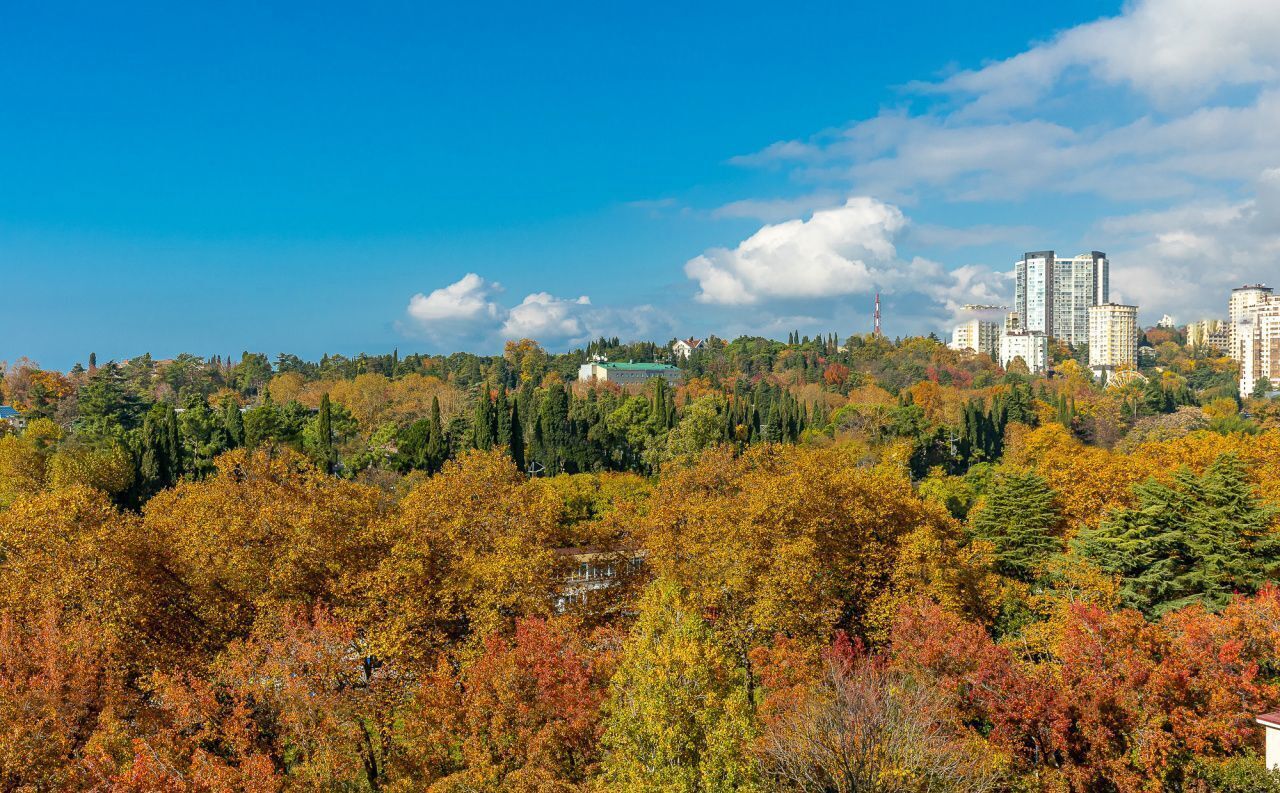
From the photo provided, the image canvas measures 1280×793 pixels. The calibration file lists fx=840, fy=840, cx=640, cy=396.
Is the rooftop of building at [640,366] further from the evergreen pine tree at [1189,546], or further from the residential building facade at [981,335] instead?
the evergreen pine tree at [1189,546]

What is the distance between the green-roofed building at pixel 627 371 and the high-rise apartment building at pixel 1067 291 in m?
102

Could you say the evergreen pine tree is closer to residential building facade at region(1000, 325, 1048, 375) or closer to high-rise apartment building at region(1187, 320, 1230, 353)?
residential building facade at region(1000, 325, 1048, 375)

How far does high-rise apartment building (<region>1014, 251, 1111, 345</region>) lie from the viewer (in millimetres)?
182250

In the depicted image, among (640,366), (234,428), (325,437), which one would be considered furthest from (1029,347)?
(234,428)

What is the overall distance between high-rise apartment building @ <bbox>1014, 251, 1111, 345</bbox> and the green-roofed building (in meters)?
102

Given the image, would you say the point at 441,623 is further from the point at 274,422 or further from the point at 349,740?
the point at 274,422

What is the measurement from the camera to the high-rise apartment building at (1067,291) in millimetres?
182250

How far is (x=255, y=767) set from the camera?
12047mm

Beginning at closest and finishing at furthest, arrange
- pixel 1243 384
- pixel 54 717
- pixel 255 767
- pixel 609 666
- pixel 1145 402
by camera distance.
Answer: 1. pixel 255 767
2. pixel 54 717
3. pixel 609 666
4. pixel 1145 402
5. pixel 1243 384

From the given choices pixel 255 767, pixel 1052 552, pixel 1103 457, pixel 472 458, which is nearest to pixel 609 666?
pixel 255 767

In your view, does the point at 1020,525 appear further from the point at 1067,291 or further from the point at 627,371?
the point at 1067,291

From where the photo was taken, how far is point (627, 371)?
12406cm

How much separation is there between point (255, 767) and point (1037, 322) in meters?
200

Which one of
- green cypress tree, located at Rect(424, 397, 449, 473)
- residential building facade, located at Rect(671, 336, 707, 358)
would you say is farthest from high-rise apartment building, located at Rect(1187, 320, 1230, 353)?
green cypress tree, located at Rect(424, 397, 449, 473)
